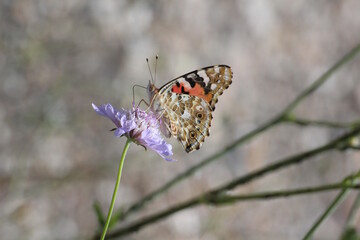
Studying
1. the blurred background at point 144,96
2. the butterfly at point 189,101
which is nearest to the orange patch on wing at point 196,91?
the butterfly at point 189,101

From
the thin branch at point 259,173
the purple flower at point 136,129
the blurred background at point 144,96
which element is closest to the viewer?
the purple flower at point 136,129

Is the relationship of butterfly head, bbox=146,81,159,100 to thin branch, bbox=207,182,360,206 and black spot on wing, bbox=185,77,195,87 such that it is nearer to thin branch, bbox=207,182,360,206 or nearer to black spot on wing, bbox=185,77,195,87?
black spot on wing, bbox=185,77,195,87

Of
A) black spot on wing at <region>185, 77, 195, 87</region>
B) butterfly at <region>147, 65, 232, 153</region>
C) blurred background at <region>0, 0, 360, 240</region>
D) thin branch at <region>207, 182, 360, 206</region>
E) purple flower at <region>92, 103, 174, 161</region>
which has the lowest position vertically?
thin branch at <region>207, 182, 360, 206</region>

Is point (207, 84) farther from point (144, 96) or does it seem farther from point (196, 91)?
point (144, 96)

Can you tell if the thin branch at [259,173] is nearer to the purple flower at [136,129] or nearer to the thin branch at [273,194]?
the thin branch at [273,194]

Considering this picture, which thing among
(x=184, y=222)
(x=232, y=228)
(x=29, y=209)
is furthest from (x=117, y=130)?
(x=232, y=228)

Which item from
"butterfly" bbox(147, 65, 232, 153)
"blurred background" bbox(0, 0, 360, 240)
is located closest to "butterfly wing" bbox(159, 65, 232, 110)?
"butterfly" bbox(147, 65, 232, 153)
